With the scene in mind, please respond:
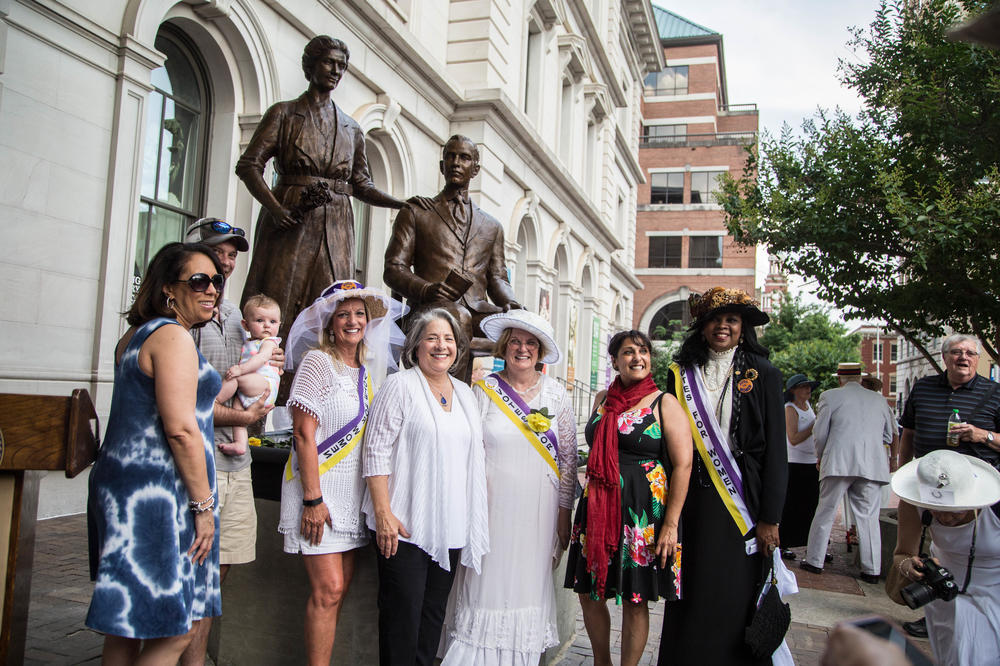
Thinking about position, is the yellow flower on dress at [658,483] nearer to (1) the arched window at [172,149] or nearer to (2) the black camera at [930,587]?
(2) the black camera at [930,587]

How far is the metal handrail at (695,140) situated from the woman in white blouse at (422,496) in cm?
4356

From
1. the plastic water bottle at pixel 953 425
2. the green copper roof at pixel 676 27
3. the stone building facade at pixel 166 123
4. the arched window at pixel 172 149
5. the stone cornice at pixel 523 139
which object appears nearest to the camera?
the plastic water bottle at pixel 953 425

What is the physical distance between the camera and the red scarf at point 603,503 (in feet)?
11.3

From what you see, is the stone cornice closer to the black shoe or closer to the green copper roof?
the black shoe

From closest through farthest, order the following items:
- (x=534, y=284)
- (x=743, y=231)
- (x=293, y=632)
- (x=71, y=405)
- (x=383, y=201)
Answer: (x=71, y=405)
(x=293, y=632)
(x=383, y=201)
(x=743, y=231)
(x=534, y=284)

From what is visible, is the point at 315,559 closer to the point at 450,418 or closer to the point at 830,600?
the point at 450,418

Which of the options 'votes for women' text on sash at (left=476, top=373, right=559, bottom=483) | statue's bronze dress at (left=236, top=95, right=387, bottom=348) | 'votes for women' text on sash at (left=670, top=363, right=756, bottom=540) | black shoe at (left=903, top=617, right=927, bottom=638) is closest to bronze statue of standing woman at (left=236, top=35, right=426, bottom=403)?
statue's bronze dress at (left=236, top=95, right=387, bottom=348)

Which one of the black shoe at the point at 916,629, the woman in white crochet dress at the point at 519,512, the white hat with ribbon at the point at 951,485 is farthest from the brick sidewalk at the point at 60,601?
the black shoe at the point at 916,629

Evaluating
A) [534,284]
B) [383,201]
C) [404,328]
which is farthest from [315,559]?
[534,284]

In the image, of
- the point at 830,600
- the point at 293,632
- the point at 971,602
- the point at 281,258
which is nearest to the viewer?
the point at 293,632

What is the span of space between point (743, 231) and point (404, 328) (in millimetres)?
6622

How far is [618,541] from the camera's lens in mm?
3459

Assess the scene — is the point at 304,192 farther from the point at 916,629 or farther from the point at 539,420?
the point at 916,629

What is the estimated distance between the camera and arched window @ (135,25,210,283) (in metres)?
8.12
